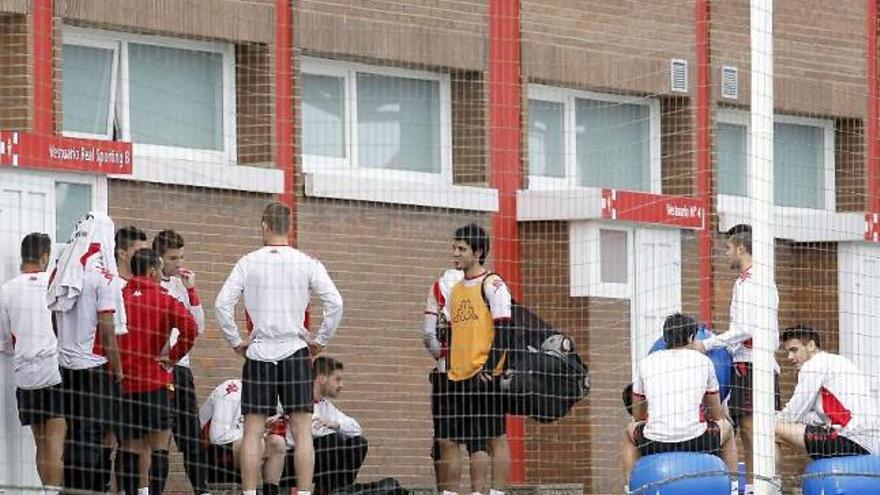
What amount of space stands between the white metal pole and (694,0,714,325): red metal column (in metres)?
5.53

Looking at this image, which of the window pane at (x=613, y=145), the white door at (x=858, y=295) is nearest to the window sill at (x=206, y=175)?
the window pane at (x=613, y=145)

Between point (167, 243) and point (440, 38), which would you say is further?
point (440, 38)

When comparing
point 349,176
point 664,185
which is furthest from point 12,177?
point 664,185

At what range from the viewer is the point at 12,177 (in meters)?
16.7

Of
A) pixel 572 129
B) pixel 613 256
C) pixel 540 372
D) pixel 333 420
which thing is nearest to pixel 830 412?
pixel 540 372

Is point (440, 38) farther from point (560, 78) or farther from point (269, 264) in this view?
point (269, 264)

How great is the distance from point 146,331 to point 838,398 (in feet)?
15.6

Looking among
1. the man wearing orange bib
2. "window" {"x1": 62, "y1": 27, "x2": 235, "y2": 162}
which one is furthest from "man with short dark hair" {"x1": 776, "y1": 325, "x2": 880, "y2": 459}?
"window" {"x1": 62, "y1": 27, "x2": 235, "y2": 162}

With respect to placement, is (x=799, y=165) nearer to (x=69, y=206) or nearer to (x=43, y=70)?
(x=43, y=70)

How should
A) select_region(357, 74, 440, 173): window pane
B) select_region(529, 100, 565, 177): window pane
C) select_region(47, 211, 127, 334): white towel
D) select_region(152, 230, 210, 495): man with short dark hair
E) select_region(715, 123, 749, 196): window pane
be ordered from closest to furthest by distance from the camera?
select_region(47, 211, 127, 334): white towel
select_region(152, 230, 210, 495): man with short dark hair
select_region(357, 74, 440, 173): window pane
select_region(529, 100, 565, 177): window pane
select_region(715, 123, 749, 196): window pane

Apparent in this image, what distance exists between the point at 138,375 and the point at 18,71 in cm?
248

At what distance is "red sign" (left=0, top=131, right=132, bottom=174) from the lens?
54.4 feet

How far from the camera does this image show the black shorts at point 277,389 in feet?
53.2

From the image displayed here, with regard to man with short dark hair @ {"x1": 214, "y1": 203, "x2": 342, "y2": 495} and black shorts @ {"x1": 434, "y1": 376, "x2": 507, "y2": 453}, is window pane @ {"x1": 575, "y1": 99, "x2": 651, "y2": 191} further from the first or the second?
man with short dark hair @ {"x1": 214, "y1": 203, "x2": 342, "y2": 495}
